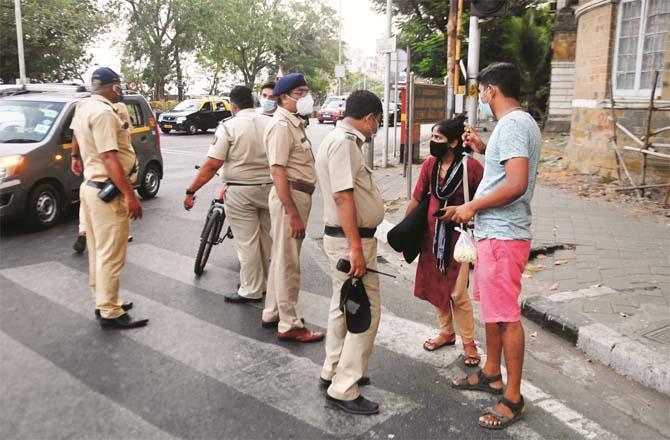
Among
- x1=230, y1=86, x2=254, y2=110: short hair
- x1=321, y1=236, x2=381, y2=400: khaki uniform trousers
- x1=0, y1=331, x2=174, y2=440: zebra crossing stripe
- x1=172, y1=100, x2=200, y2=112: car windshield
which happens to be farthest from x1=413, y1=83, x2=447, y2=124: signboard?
x1=172, y1=100, x2=200, y2=112: car windshield

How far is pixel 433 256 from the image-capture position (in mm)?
4051

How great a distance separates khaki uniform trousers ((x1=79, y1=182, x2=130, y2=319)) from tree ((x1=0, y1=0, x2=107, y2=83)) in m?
28.0

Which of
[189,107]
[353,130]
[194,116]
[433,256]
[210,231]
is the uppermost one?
[353,130]

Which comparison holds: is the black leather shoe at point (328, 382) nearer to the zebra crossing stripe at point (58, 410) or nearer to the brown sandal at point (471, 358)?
the brown sandal at point (471, 358)

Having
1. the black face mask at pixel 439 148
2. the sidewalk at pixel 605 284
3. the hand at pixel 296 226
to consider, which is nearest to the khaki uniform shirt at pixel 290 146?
the hand at pixel 296 226

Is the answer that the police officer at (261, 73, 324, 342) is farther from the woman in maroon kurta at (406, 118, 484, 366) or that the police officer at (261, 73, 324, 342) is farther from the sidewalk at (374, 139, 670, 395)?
the sidewalk at (374, 139, 670, 395)

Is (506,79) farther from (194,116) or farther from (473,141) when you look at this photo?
(194,116)

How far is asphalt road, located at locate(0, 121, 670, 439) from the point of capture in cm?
324

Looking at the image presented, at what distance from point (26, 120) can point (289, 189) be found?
18.4 ft

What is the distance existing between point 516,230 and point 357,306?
973 mm

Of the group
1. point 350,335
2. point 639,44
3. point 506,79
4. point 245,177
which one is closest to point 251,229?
point 245,177

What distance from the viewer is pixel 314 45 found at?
55.8 metres

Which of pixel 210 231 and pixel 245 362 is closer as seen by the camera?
pixel 245 362

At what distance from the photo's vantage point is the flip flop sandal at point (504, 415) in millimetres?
3254
